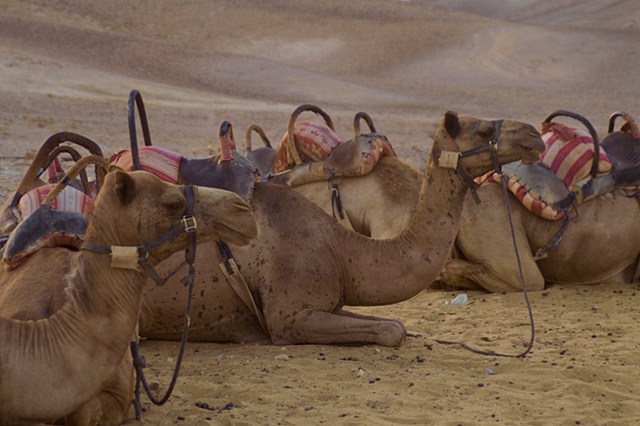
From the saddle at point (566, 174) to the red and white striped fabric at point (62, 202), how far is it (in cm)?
408

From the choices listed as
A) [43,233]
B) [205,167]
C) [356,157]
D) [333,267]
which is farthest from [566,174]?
[43,233]

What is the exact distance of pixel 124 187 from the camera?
14.1 feet

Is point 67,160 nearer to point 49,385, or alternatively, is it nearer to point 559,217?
point 559,217

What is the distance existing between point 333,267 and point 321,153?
7.06 ft

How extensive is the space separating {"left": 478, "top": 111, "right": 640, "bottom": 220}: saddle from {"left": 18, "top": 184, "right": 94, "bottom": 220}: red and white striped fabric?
408 centimetres

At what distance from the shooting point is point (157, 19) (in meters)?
60.5

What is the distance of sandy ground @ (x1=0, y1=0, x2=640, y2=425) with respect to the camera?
5.84 metres

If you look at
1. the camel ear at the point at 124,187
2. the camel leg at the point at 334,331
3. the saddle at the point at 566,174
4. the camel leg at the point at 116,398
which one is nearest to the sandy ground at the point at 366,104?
the camel leg at the point at 334,331

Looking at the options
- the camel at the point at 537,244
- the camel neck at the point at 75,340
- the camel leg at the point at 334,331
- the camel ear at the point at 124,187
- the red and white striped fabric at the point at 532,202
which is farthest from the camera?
the camel at the point at 537,244

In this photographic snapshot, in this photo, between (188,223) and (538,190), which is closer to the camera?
(188,223)

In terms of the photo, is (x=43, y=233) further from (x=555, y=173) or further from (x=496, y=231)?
(x=555, y=173)

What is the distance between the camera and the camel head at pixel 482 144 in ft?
21.9

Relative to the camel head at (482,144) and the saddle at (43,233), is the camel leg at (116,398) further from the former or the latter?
the camel head at (482,144)

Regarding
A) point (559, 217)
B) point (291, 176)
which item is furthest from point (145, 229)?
point (559, 217)
